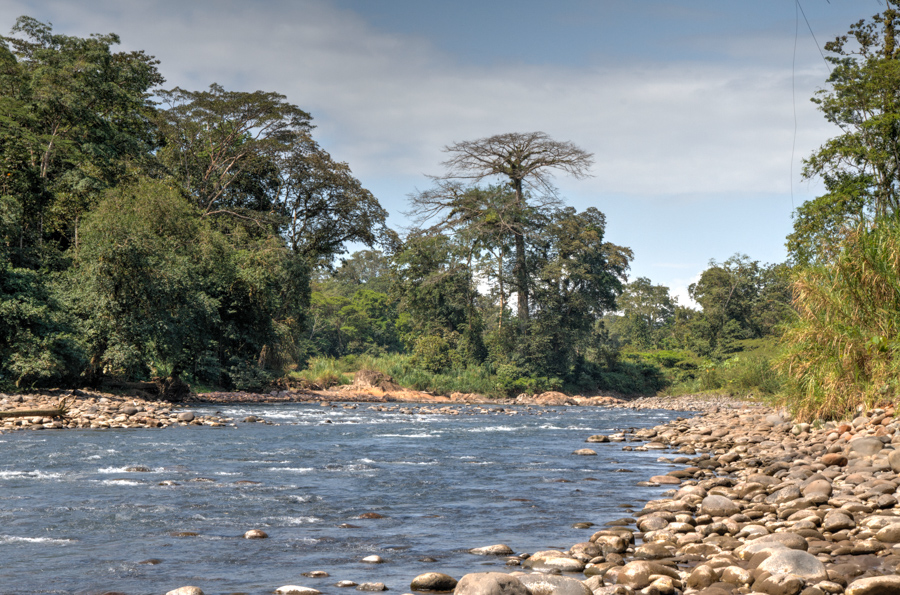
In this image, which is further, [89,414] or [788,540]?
[89,414]

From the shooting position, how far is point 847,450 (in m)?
7.99

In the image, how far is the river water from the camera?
4.79m

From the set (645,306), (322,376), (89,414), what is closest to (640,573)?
(89,414)

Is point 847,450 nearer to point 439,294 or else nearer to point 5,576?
point 5,576

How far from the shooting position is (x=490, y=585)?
3.96 metres

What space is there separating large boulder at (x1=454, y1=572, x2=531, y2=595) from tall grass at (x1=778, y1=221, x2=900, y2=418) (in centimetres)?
750

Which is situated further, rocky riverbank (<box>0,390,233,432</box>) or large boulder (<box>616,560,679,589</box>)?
rocky riverbank (<box>0,390,233,432</box>)

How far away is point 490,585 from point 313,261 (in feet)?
106

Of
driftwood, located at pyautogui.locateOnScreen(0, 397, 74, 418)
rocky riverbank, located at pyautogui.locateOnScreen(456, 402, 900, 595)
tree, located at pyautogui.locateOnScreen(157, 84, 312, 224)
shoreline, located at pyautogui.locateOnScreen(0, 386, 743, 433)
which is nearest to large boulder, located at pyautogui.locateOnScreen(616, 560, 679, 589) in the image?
rocky riverbank, located at pyautogui.locateOnScreen(456, 402, 900, 595)

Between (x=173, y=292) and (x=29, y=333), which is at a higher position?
(x=173, y=292)

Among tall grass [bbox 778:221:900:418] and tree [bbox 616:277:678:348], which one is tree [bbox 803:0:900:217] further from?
tree [bbox 616:277:678:348]

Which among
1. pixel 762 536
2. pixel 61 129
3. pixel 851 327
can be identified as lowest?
pixel 762 536

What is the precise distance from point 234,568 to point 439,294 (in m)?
35.2

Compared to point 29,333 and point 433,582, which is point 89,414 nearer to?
point 29,333
